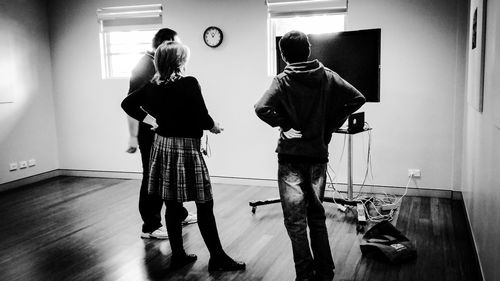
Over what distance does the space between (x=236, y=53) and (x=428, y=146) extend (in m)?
2.30

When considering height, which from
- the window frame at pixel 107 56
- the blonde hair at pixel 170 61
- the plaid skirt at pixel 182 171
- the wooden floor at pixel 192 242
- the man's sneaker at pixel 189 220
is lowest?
the wooden floor at pixel 192 242

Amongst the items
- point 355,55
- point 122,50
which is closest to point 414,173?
point 355,55

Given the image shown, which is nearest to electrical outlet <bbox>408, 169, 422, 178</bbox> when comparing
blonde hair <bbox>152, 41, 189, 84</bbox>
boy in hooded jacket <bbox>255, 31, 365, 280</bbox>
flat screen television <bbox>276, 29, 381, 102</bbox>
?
flat screen television <bbox>276, 29, 381, 102</bbox>

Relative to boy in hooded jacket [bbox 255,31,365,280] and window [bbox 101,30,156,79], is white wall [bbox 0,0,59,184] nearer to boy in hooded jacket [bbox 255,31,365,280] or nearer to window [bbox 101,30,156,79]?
window [bbox 101,30,156,79]

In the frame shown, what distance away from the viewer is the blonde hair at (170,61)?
9.18 ft

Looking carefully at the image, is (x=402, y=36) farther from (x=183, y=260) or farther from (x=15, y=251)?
(x=15, y=251)

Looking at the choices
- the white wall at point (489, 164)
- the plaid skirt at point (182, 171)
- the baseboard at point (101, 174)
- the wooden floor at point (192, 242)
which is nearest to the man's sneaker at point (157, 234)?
the wooden floor at point (192, 242)

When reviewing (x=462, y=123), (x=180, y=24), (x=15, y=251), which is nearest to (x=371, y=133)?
(x=462, y=123)

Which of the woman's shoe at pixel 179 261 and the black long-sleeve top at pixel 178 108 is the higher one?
the black long-sleeve top at pixel 178 108

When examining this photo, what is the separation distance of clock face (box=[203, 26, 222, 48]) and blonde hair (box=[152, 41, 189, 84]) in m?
2.68

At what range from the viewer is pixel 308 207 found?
2654 mm

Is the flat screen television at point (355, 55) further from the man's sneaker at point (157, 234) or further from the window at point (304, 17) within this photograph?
the man's sneaker at point (157, 234)

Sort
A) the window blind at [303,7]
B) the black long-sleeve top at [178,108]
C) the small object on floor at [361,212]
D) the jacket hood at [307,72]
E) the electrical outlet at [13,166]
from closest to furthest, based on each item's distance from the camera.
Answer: the jacket hood at [307,72] < the black long-sleeve top at [178,108] < the small object on floor at [361,212] < the window blind at [303,7] < the electrical outlet at [13,166]

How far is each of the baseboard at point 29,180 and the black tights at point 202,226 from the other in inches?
132
